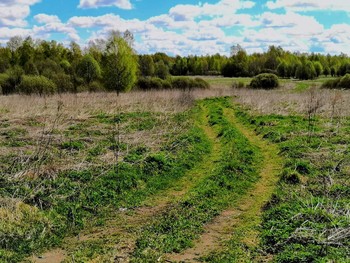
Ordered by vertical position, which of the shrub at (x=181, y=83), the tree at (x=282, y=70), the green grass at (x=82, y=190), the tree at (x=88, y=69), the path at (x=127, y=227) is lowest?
the path at (x=127, y=227)

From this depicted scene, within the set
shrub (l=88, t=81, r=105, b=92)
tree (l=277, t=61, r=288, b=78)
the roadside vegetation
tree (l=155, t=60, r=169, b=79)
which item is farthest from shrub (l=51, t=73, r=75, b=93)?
tree (l=277, t=61, r=288, b=78)

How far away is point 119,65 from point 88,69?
733 cm

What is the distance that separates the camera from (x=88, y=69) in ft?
157

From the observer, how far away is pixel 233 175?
10.9 metres

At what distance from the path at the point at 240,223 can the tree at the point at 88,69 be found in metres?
39.3

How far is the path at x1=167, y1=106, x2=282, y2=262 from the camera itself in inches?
→ 264

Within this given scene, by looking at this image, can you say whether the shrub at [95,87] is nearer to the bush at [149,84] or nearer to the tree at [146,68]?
the bush at [149,84]

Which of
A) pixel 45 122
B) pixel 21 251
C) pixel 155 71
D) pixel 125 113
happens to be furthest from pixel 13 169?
pixel 155 71

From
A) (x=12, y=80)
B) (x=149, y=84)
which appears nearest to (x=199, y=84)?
(x=149, y=84)

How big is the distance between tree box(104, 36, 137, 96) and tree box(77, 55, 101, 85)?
456 centimetres

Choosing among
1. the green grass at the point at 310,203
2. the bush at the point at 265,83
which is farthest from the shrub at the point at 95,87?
the green grass at the point at 310,203

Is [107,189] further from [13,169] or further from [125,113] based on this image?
[125,113]

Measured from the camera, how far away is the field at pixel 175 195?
21.9 feet

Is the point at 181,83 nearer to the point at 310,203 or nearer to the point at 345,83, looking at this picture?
the point at 345,83
